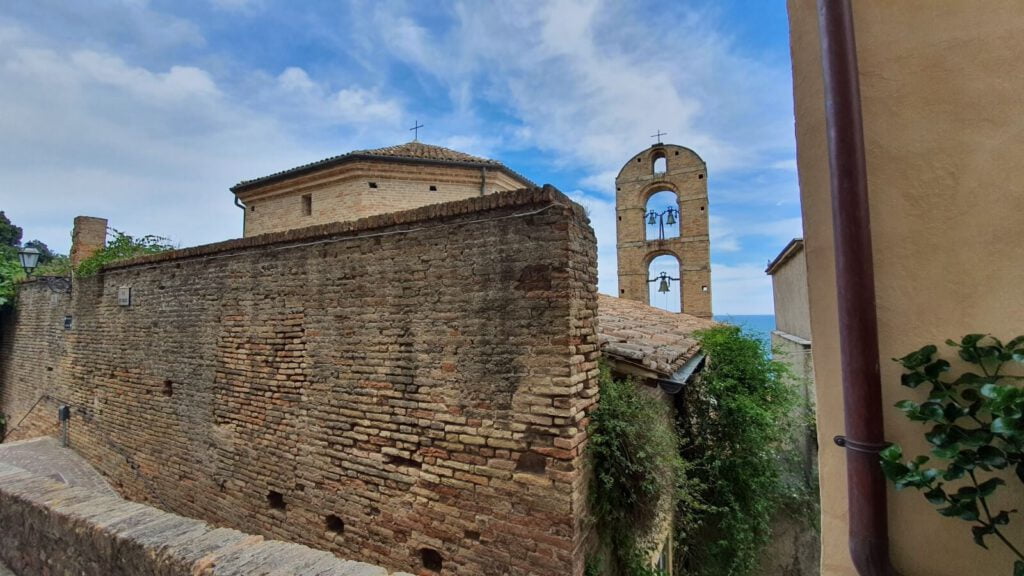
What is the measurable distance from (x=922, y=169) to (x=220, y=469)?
6.85 meters

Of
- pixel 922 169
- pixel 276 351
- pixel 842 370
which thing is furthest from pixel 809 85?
pixel 276 351

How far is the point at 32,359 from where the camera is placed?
9.30 meters

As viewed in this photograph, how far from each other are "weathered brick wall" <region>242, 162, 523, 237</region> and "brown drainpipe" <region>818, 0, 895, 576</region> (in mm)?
9620

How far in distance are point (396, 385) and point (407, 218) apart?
1.52 m

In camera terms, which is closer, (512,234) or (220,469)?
(512,234)

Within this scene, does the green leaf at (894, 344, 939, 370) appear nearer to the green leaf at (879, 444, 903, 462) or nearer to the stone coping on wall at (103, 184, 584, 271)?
the green leaf at (879, 444, 903, 462)

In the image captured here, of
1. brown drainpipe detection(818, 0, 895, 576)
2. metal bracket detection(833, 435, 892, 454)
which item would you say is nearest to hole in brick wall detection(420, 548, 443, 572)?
brown drainpipe detection(818, 0, 895, 576)

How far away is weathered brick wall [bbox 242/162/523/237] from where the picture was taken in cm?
1101

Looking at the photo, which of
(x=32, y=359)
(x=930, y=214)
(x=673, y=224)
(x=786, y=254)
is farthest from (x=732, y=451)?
(x=32, y=359)

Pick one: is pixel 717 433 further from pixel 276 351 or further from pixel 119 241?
pixel 119 241

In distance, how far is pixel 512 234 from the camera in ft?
11.0

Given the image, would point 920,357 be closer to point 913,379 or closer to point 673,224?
point 913,379

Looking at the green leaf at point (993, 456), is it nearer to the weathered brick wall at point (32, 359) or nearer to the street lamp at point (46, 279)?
the weathered brick wall at point (32, 359)

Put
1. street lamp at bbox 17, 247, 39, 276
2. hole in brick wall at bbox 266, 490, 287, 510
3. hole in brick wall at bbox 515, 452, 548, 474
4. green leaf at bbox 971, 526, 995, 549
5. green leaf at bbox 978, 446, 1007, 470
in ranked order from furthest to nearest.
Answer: street lamp at bbox 17, 247, 39, 276 → hole in brick wall at bbox 266, 490, 287, 510 → hole in brick wall at bbox 515, 452, 548, 474 → green leaf at bbox 971, 526, 995, 549 → green leaf at bbox 978, 446, 1007, 470
